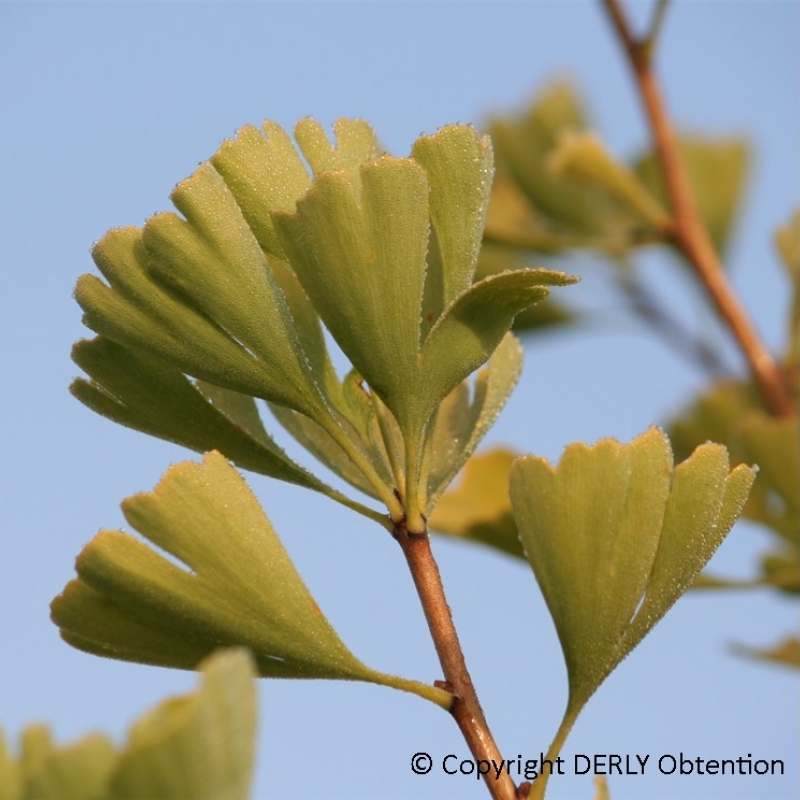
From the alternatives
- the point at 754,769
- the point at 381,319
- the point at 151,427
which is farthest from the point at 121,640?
the point at 754,769

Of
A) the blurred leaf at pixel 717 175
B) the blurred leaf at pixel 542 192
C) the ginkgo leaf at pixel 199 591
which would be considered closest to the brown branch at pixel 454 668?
the ginkgo leaf at pixel 199 591

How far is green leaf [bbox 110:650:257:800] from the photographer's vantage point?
491mm

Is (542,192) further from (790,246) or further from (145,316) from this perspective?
(145,316)

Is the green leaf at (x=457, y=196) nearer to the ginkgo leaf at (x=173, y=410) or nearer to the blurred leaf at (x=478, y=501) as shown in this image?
the ginkgo leaf at (x=173, y=410)

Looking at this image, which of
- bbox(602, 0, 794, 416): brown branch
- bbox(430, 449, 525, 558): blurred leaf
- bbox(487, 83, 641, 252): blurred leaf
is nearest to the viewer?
bbox(430, 449, 525, 558): blurred leaf

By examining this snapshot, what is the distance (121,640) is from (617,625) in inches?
12.4

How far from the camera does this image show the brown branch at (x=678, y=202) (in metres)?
1.95

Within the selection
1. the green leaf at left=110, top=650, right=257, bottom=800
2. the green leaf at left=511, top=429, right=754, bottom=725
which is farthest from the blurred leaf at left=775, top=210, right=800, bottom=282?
the green leaf at left=110, top=650, right=257, bottom=800

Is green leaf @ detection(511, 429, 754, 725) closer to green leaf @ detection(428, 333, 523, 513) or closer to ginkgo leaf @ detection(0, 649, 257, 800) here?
green leaf @ detection(428, 333, 523, 513)

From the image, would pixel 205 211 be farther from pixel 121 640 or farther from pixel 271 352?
pixel 121 640

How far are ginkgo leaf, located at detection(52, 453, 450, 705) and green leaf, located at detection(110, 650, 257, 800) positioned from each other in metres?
0.22

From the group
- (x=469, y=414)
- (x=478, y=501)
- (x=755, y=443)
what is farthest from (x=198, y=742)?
(x=755, y=443)

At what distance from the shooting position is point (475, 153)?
81 centimetres

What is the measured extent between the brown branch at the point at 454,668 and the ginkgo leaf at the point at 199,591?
0.05 ft
